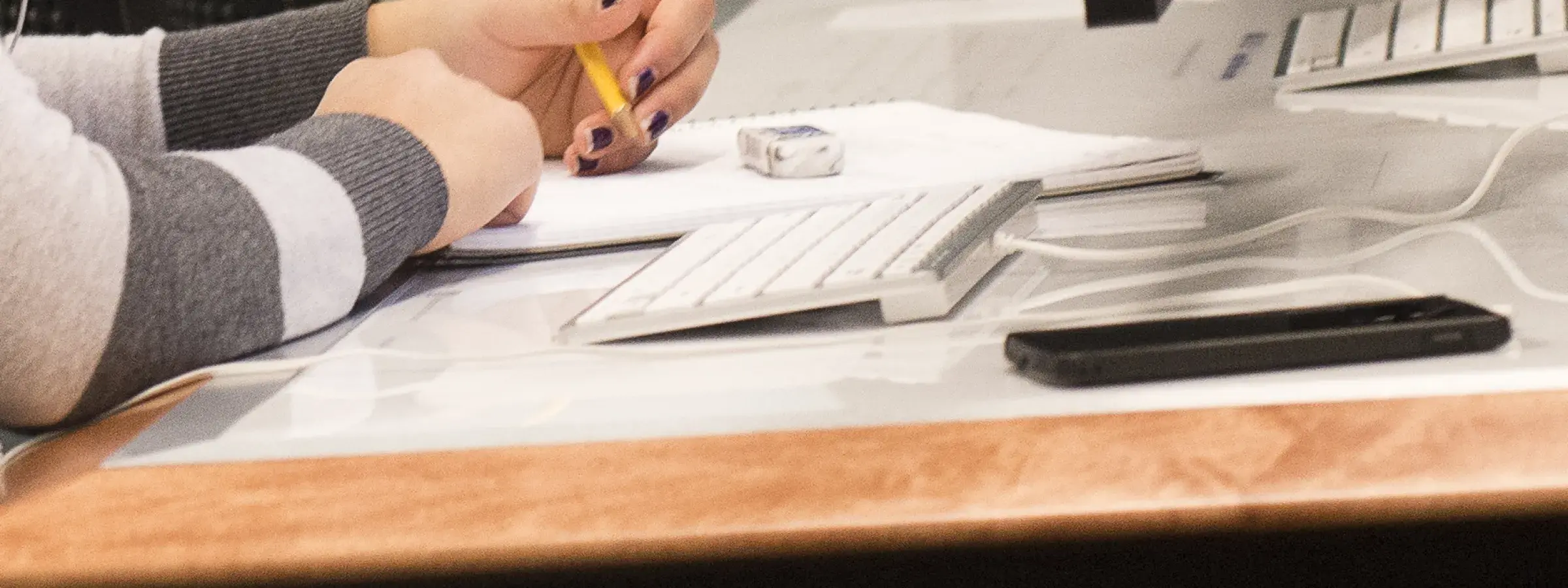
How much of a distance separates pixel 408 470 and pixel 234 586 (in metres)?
0.05

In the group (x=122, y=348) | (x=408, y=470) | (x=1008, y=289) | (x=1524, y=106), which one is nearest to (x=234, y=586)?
(x=408, y=470)

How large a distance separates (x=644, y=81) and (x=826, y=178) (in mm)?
154

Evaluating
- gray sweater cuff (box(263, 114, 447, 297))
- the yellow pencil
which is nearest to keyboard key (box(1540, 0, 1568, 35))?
the yellow pencil

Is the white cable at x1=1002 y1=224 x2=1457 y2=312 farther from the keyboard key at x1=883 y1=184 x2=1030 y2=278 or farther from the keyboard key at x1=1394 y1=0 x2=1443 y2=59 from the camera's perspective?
the keyboard key at x1=1394 y1=0 x2=1443 y2=59

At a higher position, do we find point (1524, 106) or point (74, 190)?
point (74, 190)

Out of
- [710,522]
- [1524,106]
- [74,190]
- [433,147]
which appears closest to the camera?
[710,522]

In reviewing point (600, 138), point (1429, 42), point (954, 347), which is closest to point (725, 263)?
point (954, 347)

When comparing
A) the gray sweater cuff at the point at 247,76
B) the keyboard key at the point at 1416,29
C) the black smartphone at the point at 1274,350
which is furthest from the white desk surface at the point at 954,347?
the gray sweater cuff at the point at 247,76

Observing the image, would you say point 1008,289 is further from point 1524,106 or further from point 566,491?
point 1524,106

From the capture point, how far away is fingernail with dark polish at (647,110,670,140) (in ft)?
2.51

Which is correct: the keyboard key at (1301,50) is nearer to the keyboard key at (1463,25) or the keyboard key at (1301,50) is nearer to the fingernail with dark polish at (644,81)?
the keyboard key at (1463,25)

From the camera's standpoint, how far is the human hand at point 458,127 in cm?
57

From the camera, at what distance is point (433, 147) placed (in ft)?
1.86

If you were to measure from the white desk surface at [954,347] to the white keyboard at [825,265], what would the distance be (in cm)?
1
